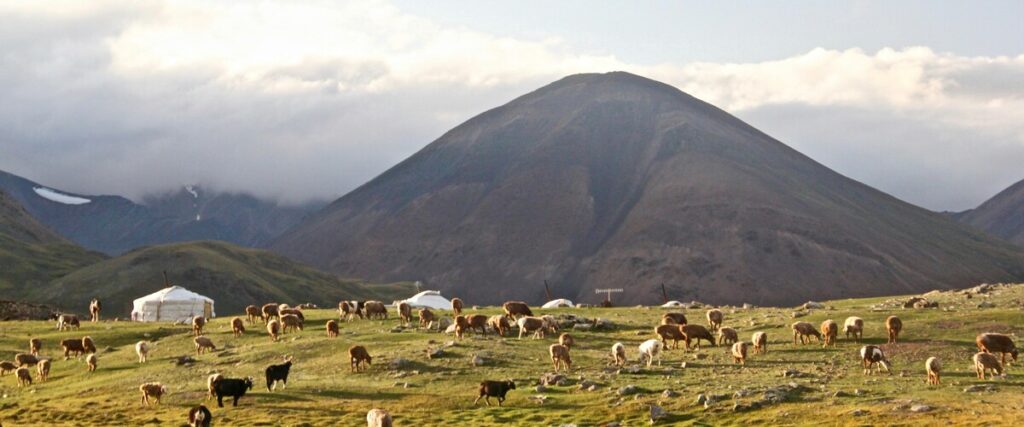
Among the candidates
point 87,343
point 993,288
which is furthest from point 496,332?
point 993,288

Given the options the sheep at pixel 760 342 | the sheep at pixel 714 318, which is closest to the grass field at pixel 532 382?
the sheep at pixel 760 342

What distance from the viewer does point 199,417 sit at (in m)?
48.7

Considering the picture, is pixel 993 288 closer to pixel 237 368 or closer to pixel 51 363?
pixel 237 368

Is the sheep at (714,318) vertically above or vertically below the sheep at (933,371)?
above

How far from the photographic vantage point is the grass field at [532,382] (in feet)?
161

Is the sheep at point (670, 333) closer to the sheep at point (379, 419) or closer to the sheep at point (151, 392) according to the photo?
the sheep at point (379, 419)

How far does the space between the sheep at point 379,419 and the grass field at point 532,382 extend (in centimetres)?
299

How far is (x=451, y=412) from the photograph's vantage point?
170ft

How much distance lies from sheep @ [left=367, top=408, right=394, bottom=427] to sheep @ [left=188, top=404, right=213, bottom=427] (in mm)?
7431

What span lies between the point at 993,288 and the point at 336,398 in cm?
7443

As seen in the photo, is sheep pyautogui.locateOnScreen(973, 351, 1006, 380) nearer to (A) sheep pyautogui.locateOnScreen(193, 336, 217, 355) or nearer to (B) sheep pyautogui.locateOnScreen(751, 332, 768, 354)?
(B) sheep pyautogui.locateOnScreen(751, 332, 768, 354)

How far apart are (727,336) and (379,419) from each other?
28129 mm

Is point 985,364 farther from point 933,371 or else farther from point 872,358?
point 872,358

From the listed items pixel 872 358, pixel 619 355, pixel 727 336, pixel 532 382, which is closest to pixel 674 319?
pixel 727 336
